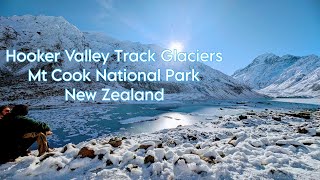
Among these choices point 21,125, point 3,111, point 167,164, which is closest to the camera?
point 167,164

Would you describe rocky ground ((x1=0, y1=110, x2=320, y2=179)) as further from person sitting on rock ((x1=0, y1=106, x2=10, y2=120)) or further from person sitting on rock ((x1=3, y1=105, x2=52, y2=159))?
person sitting on rock ((x1=0, y1=106, x2=10, y2=120))

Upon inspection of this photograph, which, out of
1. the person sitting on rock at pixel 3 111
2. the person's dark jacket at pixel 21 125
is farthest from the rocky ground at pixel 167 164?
the person sitting on rock at pixel 3 111

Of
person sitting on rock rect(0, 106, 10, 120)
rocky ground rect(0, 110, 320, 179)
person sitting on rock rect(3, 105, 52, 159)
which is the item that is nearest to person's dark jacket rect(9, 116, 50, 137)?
person sitting on rock rect(3, 105, 52, 159)

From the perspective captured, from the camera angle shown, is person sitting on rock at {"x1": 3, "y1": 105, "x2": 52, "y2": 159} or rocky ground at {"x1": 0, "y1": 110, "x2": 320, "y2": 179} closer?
rocky ground at {"x1": 0, "y1": 110, "x2": 320, "y2": 179}

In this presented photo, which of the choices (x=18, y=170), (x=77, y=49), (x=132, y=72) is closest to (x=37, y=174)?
(x=18, y=170)

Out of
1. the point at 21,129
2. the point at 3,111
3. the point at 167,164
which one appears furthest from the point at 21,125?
the point at 167,164

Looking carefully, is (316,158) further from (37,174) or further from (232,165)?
(37,174)

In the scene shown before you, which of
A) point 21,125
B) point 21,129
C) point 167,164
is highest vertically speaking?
point 21,125

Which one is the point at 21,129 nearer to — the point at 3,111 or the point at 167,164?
the point at 3,111

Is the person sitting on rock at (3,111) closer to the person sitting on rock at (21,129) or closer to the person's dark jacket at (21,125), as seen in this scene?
the person sitting on rock at (21,129)
